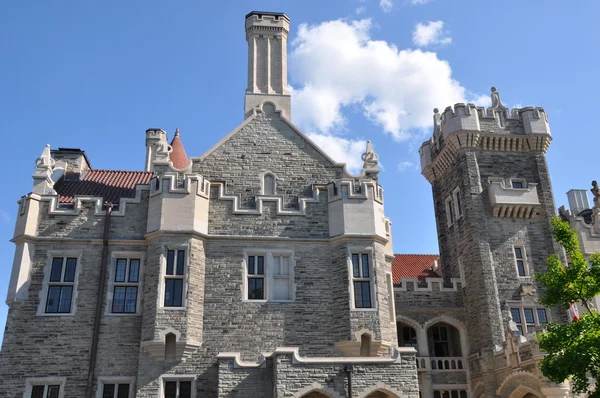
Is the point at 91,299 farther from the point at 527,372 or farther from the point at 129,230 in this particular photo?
the point at 527,372

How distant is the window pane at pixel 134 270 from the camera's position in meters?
19.4

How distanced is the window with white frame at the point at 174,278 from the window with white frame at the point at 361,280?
5.73 m

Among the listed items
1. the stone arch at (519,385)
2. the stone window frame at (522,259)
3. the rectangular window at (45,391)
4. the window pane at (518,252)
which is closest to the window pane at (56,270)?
the rectangular window at (45,391)

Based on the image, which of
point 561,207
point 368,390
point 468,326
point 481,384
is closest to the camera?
point 368,390

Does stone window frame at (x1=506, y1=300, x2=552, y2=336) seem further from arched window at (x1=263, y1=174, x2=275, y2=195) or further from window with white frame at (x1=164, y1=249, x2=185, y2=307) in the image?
window with white frame at (x1=164, y1=249, x2=185, y2=307)

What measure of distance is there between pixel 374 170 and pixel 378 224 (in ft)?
7.81

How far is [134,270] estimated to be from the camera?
19.6 meters

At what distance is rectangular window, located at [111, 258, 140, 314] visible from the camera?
19.0 m

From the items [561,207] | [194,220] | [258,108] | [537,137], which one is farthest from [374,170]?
Result: [561,207]

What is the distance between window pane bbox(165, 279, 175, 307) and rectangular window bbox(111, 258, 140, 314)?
144 cm

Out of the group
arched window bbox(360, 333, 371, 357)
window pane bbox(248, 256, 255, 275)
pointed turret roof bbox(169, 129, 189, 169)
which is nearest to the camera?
arched window bbox(360, 333, 371, 357)

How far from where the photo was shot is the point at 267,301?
62.6 ft

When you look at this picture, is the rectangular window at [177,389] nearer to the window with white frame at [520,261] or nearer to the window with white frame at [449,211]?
the window with white frame at [520,261]

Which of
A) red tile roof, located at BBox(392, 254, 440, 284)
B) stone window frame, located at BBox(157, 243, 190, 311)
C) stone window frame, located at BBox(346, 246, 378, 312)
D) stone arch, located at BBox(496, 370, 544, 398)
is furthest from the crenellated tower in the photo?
stone window frame, located at BBox(157, 243, 190, 311)
